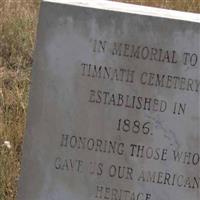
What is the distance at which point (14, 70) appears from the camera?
17.6 feet

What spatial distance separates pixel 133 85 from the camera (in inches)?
124

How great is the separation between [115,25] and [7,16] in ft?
9.88

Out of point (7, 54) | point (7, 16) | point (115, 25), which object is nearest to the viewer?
point (115, 25)

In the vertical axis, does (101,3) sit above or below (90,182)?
above

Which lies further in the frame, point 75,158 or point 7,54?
point 7,54

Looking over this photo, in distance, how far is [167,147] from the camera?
3227 mm

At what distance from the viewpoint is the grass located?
3979 millimetres

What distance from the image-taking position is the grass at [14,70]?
3.98m

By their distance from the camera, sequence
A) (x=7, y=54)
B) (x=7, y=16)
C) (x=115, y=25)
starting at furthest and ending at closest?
(x=7, y=16) < (x=7, y=54) < (x=115, y=25)

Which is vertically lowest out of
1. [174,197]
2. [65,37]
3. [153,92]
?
[174,197]

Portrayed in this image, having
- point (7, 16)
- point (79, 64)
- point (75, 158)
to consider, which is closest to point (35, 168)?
point (75, 158)

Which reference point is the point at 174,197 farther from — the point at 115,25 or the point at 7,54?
the point at 7,54

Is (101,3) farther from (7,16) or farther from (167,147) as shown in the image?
(7,16)

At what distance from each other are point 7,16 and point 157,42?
10.1 feet
